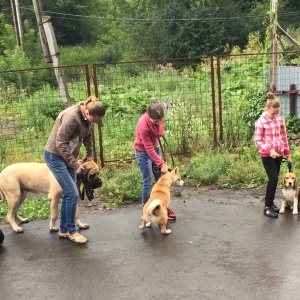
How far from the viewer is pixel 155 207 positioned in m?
5.43

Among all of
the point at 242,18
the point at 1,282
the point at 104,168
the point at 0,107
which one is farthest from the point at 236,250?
the point at 242,18

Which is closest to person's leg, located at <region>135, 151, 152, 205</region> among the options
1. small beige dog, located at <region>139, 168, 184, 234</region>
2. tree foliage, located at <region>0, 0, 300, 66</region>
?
small beige dog, located at <region>139, 168, 184, 234</region>

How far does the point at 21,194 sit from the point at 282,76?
7782mm

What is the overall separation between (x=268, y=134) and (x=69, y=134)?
274 cm

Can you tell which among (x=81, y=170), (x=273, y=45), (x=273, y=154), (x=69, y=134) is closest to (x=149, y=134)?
(x=81, y=170)

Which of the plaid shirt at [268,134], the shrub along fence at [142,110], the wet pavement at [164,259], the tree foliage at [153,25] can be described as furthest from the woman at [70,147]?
the tree foliage at [153,25]

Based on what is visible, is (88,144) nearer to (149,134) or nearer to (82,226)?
(149,134)

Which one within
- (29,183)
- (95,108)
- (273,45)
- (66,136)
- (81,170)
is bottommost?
(29,183)

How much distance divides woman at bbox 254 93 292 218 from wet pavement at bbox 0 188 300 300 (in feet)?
1.22

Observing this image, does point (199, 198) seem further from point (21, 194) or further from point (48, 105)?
point (48, 105)

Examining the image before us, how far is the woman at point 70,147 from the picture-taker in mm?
4941

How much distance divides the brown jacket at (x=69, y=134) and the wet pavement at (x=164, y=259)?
114 centimetres

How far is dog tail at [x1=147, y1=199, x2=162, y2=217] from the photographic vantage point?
5.35 m

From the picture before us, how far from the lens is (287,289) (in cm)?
401
